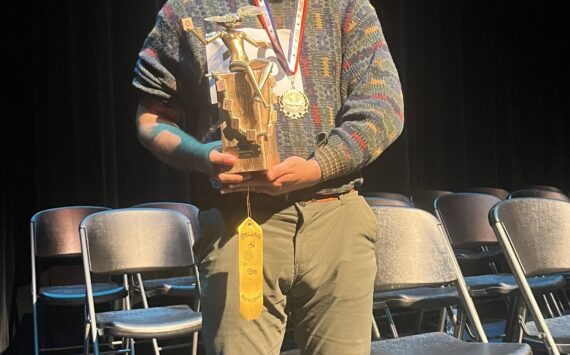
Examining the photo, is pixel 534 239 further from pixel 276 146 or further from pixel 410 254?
pixel 276 146

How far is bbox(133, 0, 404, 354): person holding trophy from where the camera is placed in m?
1.13

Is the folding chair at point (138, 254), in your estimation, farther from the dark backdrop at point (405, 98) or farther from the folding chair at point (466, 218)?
the folding chair at point (466, 218)

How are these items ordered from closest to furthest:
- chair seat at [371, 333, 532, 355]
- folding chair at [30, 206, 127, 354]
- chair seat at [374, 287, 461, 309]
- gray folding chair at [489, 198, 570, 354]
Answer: chair seat at [371, 333, 532, 355], gray folding chair at [489, 198, 570, 354], chair seat at [374, 287, 461, 309], folding chair at [30, 206, 127, 354]

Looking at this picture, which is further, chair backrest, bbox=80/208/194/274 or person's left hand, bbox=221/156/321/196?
chair backrest, bbox=80/208/194/274

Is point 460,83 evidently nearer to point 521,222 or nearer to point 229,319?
point 521,222

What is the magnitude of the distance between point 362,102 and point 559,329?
4.62ft

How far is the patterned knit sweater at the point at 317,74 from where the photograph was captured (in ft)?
4.12

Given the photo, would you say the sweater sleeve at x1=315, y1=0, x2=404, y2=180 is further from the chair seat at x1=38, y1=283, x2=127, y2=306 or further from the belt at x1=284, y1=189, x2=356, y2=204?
the chair seat at x1=38, y1=283, x2=127, y2=306

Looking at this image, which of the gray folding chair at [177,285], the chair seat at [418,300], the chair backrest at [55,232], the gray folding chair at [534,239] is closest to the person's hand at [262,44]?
the gray folding chair at [534,239]

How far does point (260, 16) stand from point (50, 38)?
3.81m

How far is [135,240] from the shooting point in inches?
119

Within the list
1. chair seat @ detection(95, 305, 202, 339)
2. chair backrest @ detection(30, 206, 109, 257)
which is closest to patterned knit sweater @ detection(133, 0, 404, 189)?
chair seat @ detection(95, 305, 202, 339)

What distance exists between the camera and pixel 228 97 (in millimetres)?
1122

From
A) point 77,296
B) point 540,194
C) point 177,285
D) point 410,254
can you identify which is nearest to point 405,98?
point 540,194
